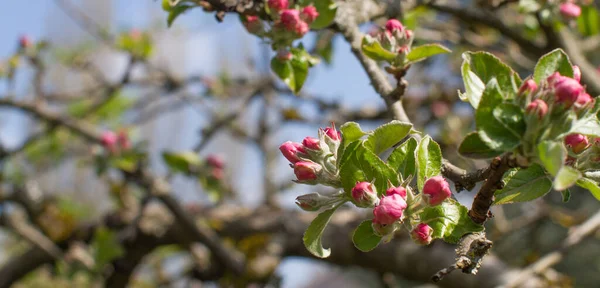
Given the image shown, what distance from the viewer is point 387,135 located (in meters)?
0.89

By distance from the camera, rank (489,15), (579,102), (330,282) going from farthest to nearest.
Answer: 1. (330,282)
2. (489,15)
3. (579,102)

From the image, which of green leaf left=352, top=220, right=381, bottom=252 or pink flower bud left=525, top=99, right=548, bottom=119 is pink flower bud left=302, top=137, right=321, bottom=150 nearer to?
green leaf left=352, top=220, right=381, bottom=252

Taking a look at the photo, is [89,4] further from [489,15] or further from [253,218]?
[489,15]

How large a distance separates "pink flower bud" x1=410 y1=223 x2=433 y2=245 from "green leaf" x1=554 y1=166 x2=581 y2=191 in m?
0.24

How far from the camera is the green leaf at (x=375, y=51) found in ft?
3.68

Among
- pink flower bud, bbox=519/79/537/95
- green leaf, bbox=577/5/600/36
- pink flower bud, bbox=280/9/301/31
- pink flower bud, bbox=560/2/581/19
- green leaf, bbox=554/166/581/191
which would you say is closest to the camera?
green leaf, bbox=554/166/581/191

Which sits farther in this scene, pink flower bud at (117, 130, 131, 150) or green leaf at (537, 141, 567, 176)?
pink flower bud at (117, 130, 131, 150)

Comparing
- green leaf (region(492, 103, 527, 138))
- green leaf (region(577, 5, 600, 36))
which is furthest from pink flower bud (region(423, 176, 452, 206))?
green leaf (region(577, 5, 600, 36))

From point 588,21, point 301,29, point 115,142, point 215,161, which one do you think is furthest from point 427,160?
point 115,142

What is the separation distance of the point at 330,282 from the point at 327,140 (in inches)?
919

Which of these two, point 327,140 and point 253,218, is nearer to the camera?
point 327,140

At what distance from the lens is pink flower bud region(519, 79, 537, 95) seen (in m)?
0.78

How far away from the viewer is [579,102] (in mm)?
764

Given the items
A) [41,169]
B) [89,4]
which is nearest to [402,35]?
[41,169]
